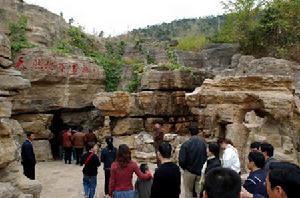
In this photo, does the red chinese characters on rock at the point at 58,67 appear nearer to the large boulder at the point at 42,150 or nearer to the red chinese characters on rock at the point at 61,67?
the red chinese characters on rock at the point at 61,67

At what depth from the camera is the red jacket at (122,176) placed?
20.6ft

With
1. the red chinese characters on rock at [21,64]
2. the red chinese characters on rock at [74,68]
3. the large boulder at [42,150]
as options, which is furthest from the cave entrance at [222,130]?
the red chinese characters on rock at [21,64]

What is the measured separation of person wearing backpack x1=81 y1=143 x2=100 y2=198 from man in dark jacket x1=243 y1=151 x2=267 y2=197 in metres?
4.43

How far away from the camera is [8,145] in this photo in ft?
23.5

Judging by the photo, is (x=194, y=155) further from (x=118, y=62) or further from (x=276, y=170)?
(x=118, y=62)

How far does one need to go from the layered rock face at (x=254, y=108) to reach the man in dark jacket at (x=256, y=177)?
679cm

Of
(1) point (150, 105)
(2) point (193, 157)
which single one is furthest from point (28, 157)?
(1) point (150, 105)

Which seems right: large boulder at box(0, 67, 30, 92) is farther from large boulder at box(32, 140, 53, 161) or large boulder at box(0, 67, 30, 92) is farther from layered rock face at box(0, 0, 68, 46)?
layered rock face at box(0, 0, 68, 46)

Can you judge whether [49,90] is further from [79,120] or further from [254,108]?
[254,108]

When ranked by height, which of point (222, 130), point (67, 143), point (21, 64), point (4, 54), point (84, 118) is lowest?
point (67, 143)

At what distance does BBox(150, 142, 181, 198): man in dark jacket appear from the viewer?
5.36m

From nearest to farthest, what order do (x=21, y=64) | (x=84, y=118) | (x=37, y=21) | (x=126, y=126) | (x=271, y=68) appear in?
(x=271, y=68), (x=21, y=64), (x=126, y=126), (x=84, y=118), (x=37, y=21)

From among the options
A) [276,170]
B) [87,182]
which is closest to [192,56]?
[87,182]

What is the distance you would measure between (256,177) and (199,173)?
101 inches
